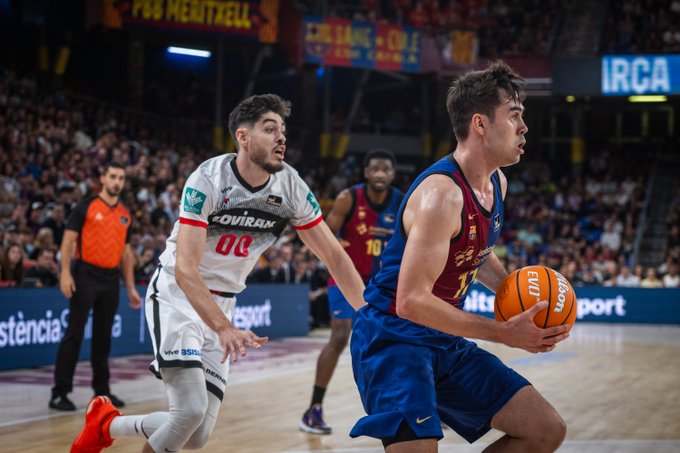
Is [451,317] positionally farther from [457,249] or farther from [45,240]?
[45,240]

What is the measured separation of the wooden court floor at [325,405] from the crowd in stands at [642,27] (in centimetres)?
1584

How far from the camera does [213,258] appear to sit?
206 inches

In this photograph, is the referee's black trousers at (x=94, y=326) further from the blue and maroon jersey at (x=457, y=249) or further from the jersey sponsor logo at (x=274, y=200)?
the blue and maroon jersey at (x=457, y=249)

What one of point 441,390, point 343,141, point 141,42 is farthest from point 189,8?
point 441,390

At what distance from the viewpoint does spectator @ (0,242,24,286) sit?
11.5 m

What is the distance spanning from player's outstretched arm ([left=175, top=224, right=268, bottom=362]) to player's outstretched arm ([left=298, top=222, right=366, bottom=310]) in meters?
0.71

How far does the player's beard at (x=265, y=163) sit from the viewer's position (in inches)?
203

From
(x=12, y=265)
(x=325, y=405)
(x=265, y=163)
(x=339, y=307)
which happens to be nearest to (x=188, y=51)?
(x=12, y=265)

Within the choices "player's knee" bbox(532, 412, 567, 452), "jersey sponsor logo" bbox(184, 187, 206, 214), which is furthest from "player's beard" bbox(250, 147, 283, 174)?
"player's knee" bbox(532, 412, 567, 452)

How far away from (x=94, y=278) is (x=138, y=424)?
3.77 metres

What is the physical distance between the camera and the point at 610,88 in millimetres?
27047

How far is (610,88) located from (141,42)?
13.6m

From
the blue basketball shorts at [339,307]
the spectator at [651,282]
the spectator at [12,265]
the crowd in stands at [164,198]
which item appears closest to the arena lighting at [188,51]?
the crowd in stands at [164,198]

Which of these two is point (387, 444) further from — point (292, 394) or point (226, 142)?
point (226, 142)
